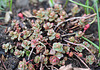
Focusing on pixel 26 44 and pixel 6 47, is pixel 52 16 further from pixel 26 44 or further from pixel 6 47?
pixel 6 47

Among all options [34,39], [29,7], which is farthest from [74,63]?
[29,7]

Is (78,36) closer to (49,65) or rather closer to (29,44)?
(49,65)

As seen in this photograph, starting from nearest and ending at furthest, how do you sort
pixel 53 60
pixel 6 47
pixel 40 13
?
1. pixel 53 60
2. pixel 6 47
3. pixel 40 13

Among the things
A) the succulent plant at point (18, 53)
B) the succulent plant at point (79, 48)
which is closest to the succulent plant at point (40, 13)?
the succulent plant at point (18, 53)

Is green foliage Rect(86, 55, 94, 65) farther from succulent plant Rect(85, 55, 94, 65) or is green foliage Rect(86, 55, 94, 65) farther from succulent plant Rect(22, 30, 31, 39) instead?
succulent plant Rect(22, 30, 31, 39)

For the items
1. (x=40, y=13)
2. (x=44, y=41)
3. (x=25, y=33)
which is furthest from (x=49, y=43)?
(x=40, y=13)

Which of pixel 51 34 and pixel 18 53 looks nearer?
pixel 18 53

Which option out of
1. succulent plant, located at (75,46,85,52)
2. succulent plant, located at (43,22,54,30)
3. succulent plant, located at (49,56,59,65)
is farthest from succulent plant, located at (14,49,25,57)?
succulent plant, located at (75,46,85,52)

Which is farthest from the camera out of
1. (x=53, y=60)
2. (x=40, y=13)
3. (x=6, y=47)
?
(x=40, y=13)
